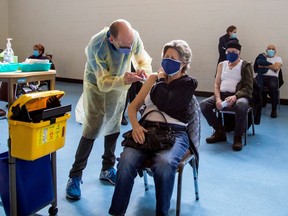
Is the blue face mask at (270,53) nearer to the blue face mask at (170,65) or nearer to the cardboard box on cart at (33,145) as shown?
the blue face mask at (170,65)

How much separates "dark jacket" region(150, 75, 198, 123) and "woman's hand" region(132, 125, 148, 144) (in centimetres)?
19

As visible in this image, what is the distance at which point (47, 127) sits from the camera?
5.89ft

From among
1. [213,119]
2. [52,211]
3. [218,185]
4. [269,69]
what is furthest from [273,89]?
[52,211]

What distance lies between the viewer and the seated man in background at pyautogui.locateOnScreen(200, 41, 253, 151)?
363 centimetres

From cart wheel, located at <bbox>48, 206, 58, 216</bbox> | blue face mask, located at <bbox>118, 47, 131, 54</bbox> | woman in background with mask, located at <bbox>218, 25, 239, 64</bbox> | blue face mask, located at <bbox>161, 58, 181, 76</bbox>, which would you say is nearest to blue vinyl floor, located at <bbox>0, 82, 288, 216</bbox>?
cart wheel, located at <bbox>48, 206, 58, 216</bbox>

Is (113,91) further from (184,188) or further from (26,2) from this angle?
(26,2)

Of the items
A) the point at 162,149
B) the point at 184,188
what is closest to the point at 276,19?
the point at 184,188

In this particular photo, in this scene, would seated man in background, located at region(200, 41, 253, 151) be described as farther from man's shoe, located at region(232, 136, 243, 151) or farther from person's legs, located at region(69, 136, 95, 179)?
person's legs, located at region(69, 136, 95, 179)

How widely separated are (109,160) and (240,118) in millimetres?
1638

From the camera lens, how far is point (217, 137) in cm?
383

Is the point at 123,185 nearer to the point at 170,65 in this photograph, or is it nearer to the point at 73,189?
the point at 73,189

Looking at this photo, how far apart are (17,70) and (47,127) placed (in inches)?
16.2

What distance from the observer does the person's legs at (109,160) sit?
2562 mm

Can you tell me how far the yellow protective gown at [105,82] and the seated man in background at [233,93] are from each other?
5.01ft
